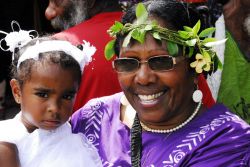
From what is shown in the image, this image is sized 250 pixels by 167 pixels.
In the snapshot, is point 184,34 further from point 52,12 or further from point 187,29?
point 52,12

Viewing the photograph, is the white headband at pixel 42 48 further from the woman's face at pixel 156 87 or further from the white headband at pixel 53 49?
the woman's face at pixel 156 87

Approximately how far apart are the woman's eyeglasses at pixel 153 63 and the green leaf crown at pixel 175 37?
4 centimetres

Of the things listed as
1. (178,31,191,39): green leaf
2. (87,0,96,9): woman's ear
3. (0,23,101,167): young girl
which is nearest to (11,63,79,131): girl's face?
(0,23,101,167): young girl

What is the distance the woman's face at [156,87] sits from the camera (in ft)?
8.45

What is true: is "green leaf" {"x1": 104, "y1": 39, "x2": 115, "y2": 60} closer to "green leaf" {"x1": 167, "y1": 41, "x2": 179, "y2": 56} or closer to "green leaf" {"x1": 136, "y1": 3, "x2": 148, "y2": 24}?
"green leaf" {"x1": 136, "y1": 3, "x2": 148, "y2": 24}

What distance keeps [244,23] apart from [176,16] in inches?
68.7

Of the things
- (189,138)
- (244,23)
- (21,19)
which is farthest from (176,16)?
(21,19)

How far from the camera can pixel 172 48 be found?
8.41 ft

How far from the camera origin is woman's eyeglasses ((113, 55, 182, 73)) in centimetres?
253

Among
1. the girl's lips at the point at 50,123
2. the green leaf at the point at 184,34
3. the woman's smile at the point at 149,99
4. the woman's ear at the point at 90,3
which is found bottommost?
the girl's lips at the point at 50,123

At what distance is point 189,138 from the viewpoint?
103 inches

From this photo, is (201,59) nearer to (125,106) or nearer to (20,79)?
(125,106)

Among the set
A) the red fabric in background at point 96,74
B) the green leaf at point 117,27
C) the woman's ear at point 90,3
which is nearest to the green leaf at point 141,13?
the green leaf at point 117,27

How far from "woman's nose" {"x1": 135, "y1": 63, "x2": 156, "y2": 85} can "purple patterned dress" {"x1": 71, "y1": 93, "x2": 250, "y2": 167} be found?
0.33 metres
